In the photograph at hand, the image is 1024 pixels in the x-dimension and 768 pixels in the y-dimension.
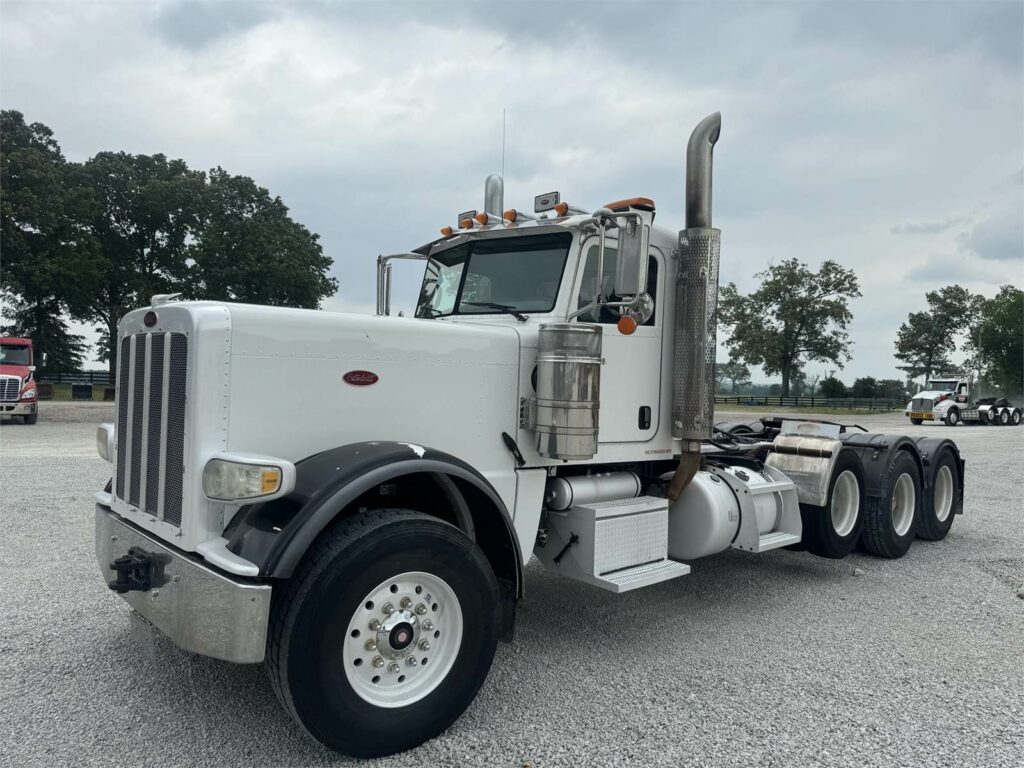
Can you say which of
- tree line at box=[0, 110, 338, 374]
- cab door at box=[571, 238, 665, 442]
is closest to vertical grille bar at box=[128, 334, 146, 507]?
cab door at box=[571, 238, 665, 442]

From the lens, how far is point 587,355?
4367 millimetres

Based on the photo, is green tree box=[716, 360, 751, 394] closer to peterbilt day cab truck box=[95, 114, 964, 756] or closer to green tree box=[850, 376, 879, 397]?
green tree box=[850, 376, 879, 397]

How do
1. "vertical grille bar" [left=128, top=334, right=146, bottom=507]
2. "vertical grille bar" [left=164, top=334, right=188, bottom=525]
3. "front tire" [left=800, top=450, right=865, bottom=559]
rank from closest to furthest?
"vertical grille bar" [left=164, top=334, right=188, bottom=525] → "vertical grille bar" [left=128, top=334, right=146, bottom=507] → "front tire" [left=800, top=450, right=865, bottom=559]

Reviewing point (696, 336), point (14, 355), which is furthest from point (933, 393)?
point (14, 355)

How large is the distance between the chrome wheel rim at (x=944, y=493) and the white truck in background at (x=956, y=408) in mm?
30959

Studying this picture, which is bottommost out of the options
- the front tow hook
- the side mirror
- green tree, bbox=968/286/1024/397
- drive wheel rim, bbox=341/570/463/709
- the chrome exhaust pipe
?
drive wheel rim, bbox=341/570/463/709

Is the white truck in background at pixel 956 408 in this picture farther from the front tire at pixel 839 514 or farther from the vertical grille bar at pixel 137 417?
the vertical grille bar at pixel 137 417

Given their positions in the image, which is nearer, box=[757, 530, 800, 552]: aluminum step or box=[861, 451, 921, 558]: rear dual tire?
box=[757, 530, 800, 552]: aluminum step

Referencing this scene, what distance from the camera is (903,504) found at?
25.3 feet

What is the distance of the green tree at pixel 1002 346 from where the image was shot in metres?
60.7

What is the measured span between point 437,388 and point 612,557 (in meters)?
1.60

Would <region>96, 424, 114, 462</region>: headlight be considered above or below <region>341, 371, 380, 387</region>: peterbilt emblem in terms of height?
below

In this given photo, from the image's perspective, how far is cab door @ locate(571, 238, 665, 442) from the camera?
480 cm

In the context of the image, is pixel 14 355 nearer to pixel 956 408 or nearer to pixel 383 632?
pixel 383 632
